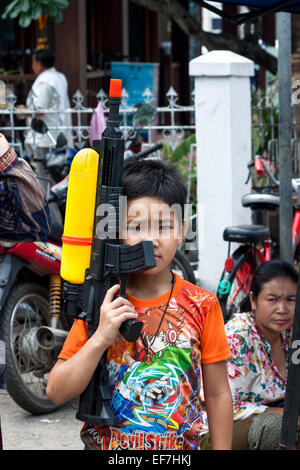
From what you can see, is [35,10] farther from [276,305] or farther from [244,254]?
[276,305]

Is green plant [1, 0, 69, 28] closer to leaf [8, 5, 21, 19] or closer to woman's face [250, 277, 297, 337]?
leaf [8, 5, 21, 19]

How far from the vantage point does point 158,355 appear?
2.12 meters

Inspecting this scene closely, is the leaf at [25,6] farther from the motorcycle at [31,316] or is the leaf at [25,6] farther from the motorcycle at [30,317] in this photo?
the motorcycle at [30,317]

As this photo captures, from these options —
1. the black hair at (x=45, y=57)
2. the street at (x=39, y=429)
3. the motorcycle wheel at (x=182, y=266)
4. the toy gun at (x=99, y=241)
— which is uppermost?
the black hair at (x=45, y=57)

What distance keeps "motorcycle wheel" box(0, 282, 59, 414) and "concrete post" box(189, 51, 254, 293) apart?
186 centimetres

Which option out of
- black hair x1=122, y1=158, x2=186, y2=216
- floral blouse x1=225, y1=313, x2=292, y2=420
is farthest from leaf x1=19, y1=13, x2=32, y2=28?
black hair x1=122, y1=158, x2=186, y2=216

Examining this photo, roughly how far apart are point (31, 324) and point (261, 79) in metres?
14.2

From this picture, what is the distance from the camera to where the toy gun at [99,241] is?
2002mm

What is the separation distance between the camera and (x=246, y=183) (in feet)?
18.4

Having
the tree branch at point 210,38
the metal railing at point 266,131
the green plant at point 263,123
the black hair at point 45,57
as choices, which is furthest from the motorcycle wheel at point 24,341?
the tree branch at point 210,38
